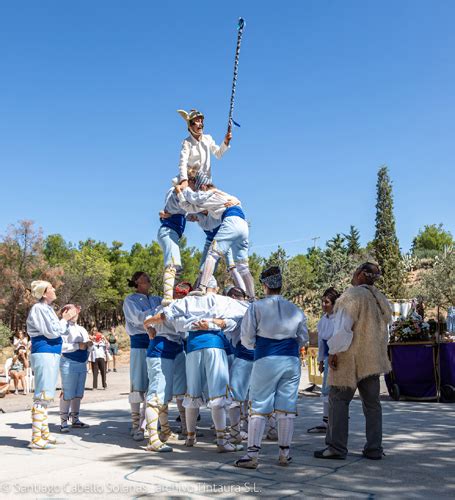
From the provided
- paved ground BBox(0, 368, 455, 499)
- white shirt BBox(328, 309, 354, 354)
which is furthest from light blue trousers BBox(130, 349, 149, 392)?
white shirt BBox(328, 309, 354, 354)

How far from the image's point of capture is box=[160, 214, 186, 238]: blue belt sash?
27.5ft

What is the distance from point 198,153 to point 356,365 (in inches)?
144

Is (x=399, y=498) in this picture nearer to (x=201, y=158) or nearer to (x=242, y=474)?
(x=242, y=474)

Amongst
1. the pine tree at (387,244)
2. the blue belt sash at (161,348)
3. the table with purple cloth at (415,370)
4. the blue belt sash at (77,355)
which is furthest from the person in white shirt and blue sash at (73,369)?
the pine tree at (387,244)

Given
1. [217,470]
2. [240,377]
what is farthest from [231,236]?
[217,470]

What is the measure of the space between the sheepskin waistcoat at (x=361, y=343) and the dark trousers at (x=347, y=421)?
0.11 m

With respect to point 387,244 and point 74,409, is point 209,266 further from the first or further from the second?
point 387,244

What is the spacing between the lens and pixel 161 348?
7.35 meters

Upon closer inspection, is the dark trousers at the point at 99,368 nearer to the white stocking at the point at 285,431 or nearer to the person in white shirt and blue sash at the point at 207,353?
the person in white shirt and blue sash at the point at 207,353

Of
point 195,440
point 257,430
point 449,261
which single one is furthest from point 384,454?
point 449,261

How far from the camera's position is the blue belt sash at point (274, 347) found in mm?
5949

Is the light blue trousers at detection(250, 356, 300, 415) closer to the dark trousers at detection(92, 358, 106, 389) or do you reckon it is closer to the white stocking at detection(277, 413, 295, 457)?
the white stocking at detection(277, 413, 295, 457)

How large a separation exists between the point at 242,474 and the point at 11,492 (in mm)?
2100

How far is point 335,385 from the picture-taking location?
248 inches
